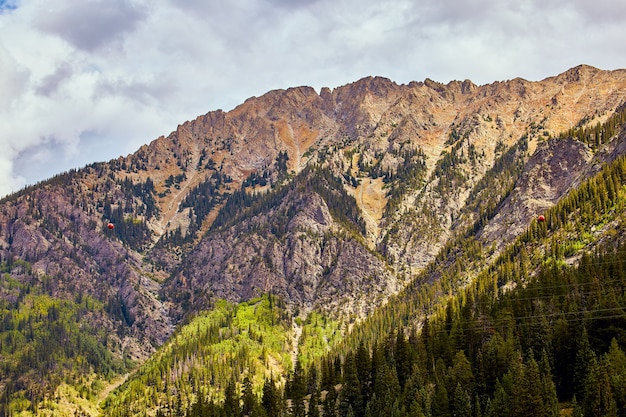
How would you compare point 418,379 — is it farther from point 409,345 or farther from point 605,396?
point 605,396

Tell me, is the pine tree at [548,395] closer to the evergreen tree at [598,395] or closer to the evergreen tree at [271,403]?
the evergreen tree at [598,395]

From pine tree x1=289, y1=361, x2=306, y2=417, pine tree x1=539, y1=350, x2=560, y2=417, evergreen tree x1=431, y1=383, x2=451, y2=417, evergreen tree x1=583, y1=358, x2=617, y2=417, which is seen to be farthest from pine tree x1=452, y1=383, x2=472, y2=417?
pine tree x1=289, y1=361, x2=306, y2=417

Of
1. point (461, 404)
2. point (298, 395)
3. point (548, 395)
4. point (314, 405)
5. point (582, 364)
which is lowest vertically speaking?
point (314, 405)

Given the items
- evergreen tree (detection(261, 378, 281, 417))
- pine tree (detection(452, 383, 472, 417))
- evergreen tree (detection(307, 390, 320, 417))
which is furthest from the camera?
evergreen tree (detection(261, 378, 281, 417))

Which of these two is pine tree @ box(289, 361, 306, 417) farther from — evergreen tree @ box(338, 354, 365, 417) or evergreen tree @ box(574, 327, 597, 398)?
evergreen tree @ box(574, 327, 597, 398)

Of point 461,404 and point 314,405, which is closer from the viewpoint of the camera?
point 461,404

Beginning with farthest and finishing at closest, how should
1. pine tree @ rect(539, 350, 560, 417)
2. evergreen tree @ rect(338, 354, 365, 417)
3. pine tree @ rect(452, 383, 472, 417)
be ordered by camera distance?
evergreen tree @ rect(338, 354, 365, 417) < pine tree @ rect(452, 383, 472, 417) < pine tree @ rect(539, 350, 560, 417)

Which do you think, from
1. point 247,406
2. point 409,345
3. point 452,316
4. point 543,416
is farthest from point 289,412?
point 543,416

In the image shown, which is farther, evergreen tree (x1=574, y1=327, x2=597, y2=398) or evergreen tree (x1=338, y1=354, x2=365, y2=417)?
evergreen tree (x1=338, y1=354, x2=365, y2=417)

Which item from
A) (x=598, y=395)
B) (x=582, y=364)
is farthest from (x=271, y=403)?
(x=598, y=395)

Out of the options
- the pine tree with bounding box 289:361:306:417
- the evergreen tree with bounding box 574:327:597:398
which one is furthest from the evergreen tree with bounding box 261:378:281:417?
the evergreen tree with bounding box 574:327:597:398

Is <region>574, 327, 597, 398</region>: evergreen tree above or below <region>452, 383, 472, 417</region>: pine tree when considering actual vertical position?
above

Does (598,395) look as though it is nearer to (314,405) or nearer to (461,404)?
(461,404)

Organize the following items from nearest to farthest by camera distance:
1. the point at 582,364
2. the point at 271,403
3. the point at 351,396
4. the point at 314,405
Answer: the point at 582,364 → the point at 351,396 → the point at 314,405 → the point at 271,403
